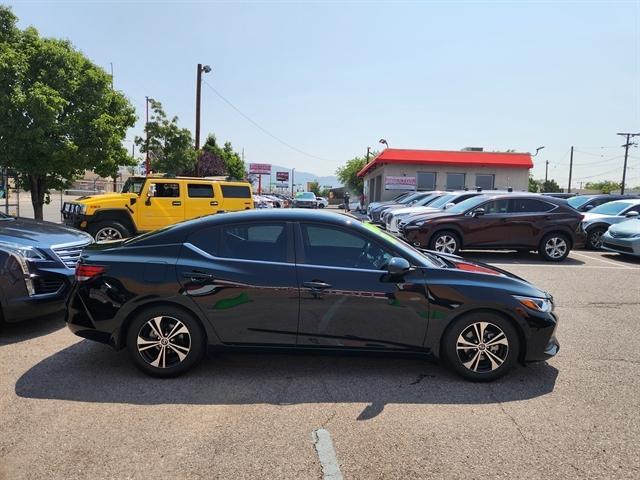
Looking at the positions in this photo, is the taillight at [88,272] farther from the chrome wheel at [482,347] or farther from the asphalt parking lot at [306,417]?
the chrome wheel at [482,347]

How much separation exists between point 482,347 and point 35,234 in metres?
5.30

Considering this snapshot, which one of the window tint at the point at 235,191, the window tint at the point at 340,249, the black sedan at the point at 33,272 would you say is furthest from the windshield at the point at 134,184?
the window tint at the point at 340,249

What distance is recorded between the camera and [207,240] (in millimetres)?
4352

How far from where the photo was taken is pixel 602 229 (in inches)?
554

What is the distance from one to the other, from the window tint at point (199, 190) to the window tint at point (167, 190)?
0.30 metres

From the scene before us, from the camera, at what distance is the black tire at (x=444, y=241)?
11.2m

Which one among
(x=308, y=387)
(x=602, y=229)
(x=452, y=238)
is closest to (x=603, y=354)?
(x=308, y=387)

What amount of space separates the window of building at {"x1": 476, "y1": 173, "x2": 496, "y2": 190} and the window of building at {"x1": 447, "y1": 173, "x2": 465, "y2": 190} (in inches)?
39.2

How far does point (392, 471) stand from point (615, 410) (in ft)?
6.81

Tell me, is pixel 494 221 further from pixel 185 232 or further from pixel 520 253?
pixel 185 232

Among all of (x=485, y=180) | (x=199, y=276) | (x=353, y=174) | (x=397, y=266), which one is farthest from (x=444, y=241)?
(x=353, y=174)

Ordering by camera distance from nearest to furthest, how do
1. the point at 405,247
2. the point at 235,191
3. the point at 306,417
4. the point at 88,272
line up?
A: the point at 306,417 → the point at 88,272 → the point at 405,247 → the point at 235,191

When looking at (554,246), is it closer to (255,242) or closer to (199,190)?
(199,190)

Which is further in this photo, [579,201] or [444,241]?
[579,201]
